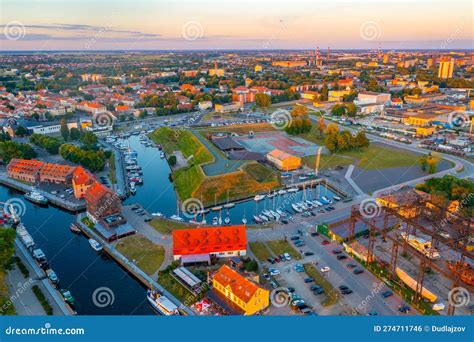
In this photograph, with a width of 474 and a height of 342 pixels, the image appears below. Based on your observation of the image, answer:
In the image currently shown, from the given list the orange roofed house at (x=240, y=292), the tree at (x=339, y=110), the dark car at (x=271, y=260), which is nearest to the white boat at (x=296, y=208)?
the dark car at (x=271, y=260)

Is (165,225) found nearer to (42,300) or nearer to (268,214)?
(268,214)

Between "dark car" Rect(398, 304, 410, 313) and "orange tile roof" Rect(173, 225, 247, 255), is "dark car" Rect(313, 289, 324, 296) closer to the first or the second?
"dark car" Rect(398, 304, 410, 313)

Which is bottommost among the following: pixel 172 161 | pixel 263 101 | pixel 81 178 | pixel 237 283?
pixel 172 161

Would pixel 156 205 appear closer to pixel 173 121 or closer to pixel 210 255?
pixel 210 255

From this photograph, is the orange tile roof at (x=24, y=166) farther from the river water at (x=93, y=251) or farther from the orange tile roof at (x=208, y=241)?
the orange tile roof at (x=208, y=241)

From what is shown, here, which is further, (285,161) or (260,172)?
(285,161)

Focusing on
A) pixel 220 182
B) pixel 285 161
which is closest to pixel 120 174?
pixel 220 182

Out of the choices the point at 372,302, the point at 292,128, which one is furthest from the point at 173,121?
the point at 372,302
